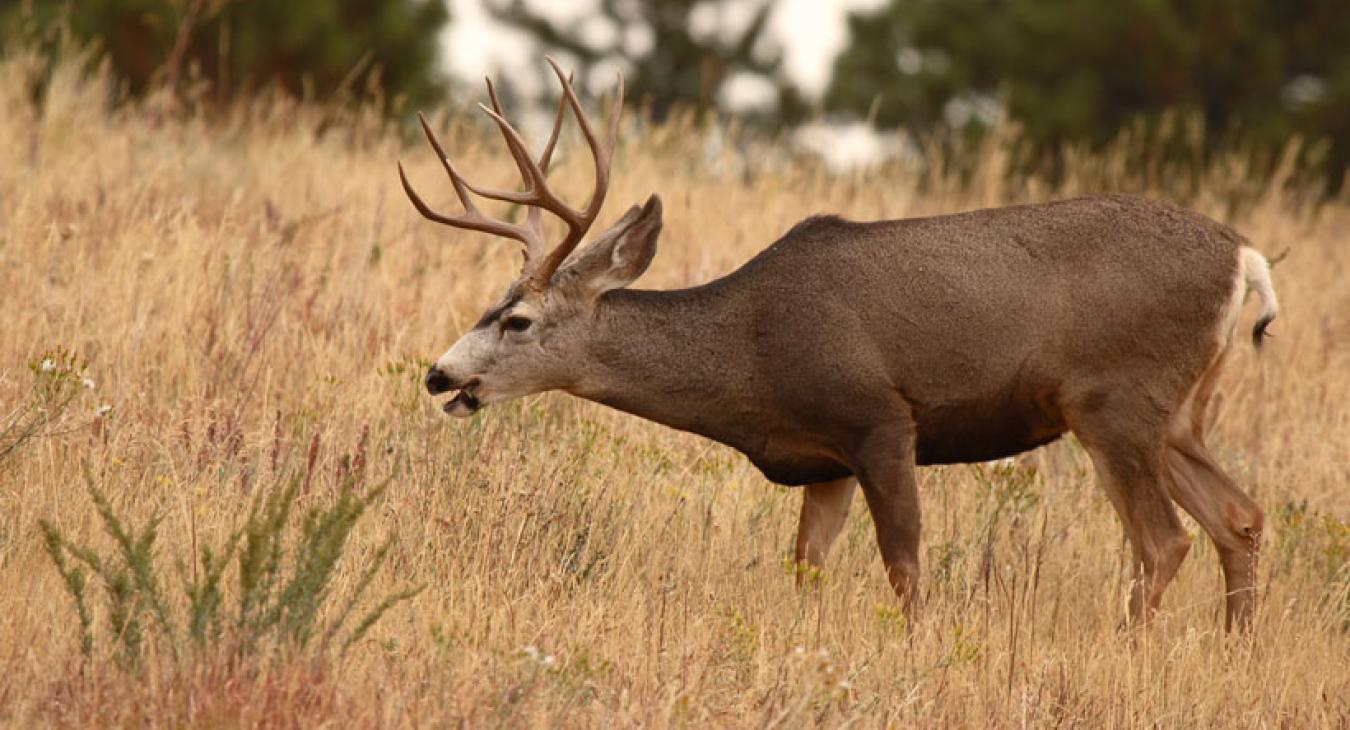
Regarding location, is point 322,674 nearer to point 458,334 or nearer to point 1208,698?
point 1208,698

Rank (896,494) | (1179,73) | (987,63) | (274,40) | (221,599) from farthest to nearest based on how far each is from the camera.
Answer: (987,63), (1179,73), (274,40), (896,494), (221,599)

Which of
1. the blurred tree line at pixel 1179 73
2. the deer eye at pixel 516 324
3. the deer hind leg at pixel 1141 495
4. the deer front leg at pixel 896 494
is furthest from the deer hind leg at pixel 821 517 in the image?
the blurred tree line at pixel 1179 73

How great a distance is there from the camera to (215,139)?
12328mm

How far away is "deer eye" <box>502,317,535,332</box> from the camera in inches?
277

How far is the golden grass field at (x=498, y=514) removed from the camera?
5.27 m

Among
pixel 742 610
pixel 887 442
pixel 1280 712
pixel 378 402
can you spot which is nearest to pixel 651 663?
pixel 742 610

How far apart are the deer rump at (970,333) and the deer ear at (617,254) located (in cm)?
38

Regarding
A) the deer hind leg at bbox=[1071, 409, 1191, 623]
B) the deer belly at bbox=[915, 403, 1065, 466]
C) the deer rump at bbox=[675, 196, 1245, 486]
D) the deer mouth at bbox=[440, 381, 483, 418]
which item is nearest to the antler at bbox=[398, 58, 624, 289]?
the deer mouth at bbox=[440, 381, 483, 418]

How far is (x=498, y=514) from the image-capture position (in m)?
6.81

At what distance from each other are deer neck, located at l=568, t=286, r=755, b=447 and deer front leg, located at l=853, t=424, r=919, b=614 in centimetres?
50

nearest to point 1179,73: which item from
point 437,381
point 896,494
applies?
point 896,494

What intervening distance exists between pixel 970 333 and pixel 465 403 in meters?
1.87

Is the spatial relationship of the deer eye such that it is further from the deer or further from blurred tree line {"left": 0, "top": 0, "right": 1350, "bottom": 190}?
blurred tree line {"left": 0, "top": 0, "right": 1350, "bottom": 190}

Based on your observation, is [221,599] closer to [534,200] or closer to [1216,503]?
[534,200]
